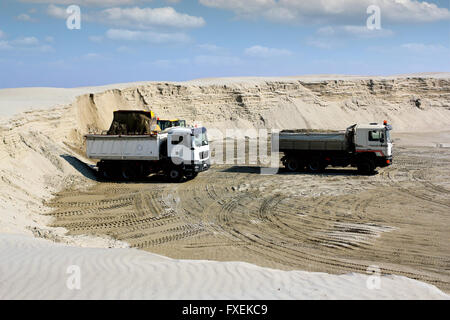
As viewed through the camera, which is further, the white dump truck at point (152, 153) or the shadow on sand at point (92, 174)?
the shadow on sand at point (92, 174)

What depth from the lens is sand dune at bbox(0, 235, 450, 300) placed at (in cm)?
713

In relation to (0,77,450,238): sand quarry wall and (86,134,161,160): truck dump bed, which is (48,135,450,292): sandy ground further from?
(0,77,450,238): sand quarry wall

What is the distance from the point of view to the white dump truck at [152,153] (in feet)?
62.4

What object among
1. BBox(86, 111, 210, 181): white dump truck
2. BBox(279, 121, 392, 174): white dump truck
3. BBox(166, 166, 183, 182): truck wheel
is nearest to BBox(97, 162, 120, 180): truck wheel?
BBox(86, 111, 210, 181): white dump truck

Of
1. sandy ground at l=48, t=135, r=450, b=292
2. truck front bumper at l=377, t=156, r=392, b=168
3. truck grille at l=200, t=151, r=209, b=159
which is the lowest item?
sandy ground at l=48, t=135, r=450, b=292

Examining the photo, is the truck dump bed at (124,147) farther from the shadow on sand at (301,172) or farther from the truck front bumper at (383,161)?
the truck front bumper at (383,161)

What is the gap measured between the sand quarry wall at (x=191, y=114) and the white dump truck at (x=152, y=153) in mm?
1283

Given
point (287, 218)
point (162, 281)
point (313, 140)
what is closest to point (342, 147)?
point (313, 140)

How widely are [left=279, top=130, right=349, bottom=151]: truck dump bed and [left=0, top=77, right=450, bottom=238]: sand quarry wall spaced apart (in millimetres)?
9220

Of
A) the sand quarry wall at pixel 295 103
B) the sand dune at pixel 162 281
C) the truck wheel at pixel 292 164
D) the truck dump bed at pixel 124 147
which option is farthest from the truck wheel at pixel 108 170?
the sand quarry wall at pixel 295 103

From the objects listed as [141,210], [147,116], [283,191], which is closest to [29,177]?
[141,210]

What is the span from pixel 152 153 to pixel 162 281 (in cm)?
1190

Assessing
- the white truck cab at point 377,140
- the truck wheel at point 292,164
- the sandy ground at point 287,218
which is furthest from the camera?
the truck wheel at point 292,164

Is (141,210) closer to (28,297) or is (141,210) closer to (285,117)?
(28,297)
